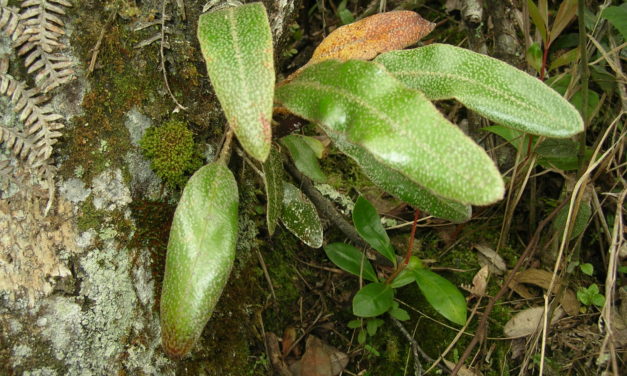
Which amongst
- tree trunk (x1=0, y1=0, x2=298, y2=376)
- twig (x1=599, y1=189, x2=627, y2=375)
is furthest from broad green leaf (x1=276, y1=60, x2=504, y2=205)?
twig (x1=599, y1=189, x2=627, y2=375)

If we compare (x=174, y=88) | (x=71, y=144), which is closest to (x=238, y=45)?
(x=174, y=88)

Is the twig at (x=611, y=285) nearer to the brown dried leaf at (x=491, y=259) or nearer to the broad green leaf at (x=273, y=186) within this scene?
the brown dried leaf at (x=491, y=259)

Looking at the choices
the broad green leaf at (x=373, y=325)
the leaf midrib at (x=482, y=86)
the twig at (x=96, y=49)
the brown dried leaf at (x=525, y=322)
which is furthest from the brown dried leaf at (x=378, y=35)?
the brown dried leaf at (x=525, y=322)

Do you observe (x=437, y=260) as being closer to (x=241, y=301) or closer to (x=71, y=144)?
(x=241, y=301)

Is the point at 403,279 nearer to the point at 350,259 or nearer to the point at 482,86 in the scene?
the point at 350,259

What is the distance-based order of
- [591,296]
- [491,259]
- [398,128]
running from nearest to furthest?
1. [398,128]
2. [591,296]
3. [491,259]

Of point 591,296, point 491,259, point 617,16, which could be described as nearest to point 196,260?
point 491,259
